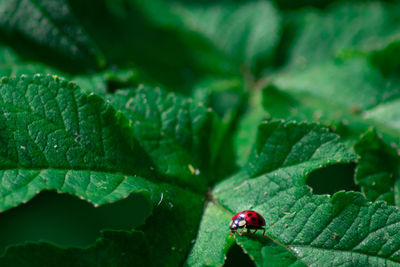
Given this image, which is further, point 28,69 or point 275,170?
point 28,69

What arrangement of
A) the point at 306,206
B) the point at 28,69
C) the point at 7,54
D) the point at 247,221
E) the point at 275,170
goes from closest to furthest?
1. the point at 247,221
2. the point at 306,206
3. the point at 275,170
4. the point at 28,69
5. the point at 7,54

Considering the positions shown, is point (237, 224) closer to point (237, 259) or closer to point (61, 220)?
point (237, 259)

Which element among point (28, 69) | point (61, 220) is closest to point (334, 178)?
point (61, 220)

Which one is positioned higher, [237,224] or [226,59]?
[226,59]

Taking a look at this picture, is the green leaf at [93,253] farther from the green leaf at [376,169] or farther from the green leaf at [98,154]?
the green leaf at [376,169]

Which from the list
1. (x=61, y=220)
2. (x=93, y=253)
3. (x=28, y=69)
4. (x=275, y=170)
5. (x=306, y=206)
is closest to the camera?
(x=93, y=253)

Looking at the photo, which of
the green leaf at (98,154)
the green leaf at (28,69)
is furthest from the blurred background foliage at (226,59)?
the green leaf at (98,154)
